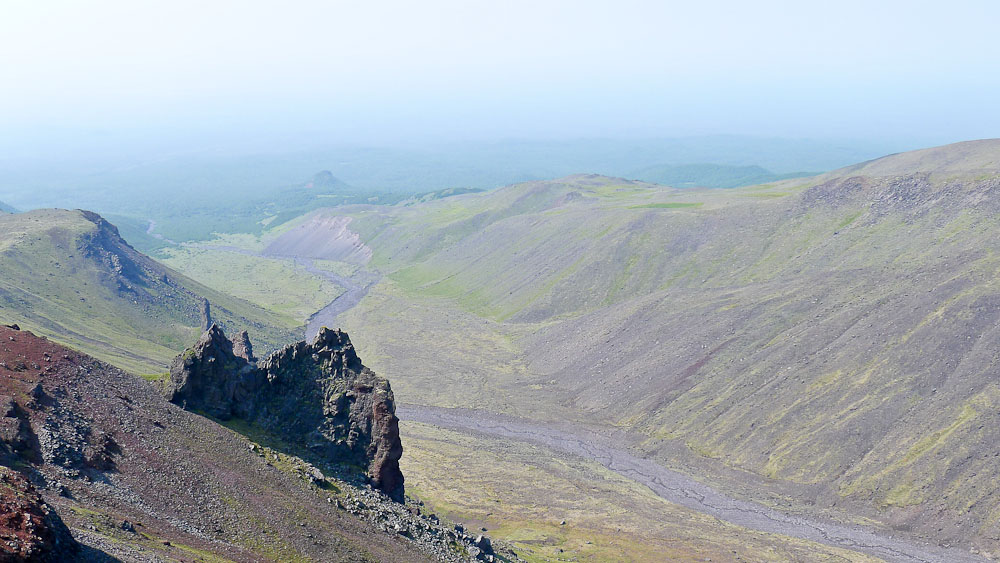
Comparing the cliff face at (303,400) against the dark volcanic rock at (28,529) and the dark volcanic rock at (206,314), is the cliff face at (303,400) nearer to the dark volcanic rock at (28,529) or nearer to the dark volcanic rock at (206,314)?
the dark volcanic rock at (28,529)

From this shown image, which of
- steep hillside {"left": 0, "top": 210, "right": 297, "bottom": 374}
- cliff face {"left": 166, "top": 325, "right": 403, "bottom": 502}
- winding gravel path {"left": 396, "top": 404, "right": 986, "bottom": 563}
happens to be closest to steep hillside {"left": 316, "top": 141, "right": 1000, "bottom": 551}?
winding gravel path {"left": 396, "top": 404, "right": 986, "bottom": 563}

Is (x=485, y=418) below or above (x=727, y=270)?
below

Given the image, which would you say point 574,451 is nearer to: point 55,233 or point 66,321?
point 66,321

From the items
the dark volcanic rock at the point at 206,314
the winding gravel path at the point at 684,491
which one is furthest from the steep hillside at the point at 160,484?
the dark volcanic rock at the point at 206,314

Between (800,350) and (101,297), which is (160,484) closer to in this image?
(800,350)

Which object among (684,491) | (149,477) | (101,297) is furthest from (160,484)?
(101,297)

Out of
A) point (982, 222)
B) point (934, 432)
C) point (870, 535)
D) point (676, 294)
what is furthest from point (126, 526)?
point (982, 222)
